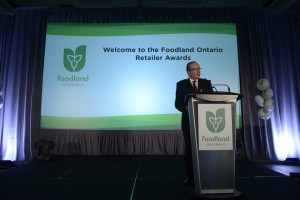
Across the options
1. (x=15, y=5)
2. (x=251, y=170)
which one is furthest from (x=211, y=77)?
(x=15, y=5)

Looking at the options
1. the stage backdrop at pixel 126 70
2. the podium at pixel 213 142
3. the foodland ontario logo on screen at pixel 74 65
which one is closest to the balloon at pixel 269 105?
the stage backdrop at pixel 126 70

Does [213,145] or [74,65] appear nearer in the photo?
[213,145]

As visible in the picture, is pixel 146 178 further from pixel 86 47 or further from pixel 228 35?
pixel 228 35

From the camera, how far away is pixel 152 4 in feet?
17.2

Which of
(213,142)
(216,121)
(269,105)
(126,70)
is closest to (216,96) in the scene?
(216,121)

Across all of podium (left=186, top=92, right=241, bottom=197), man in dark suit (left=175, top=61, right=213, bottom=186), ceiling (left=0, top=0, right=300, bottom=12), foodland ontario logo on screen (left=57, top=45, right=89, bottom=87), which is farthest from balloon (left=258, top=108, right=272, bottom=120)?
foodland ontario logo on screen (left=57, top=45, right=89, bottom=87)

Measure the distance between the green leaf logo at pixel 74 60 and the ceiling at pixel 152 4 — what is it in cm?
106

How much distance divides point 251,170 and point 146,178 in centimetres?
157

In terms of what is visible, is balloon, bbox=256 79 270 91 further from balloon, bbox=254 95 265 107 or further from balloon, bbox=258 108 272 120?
balloon, bbox=258 108 272 120

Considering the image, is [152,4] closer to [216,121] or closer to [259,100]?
[259,100]

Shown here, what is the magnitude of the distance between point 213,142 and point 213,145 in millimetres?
23

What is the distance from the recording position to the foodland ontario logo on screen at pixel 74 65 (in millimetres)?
4918

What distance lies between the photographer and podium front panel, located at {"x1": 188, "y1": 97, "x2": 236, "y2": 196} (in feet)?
6.38

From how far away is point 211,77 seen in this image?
16.1 feet
